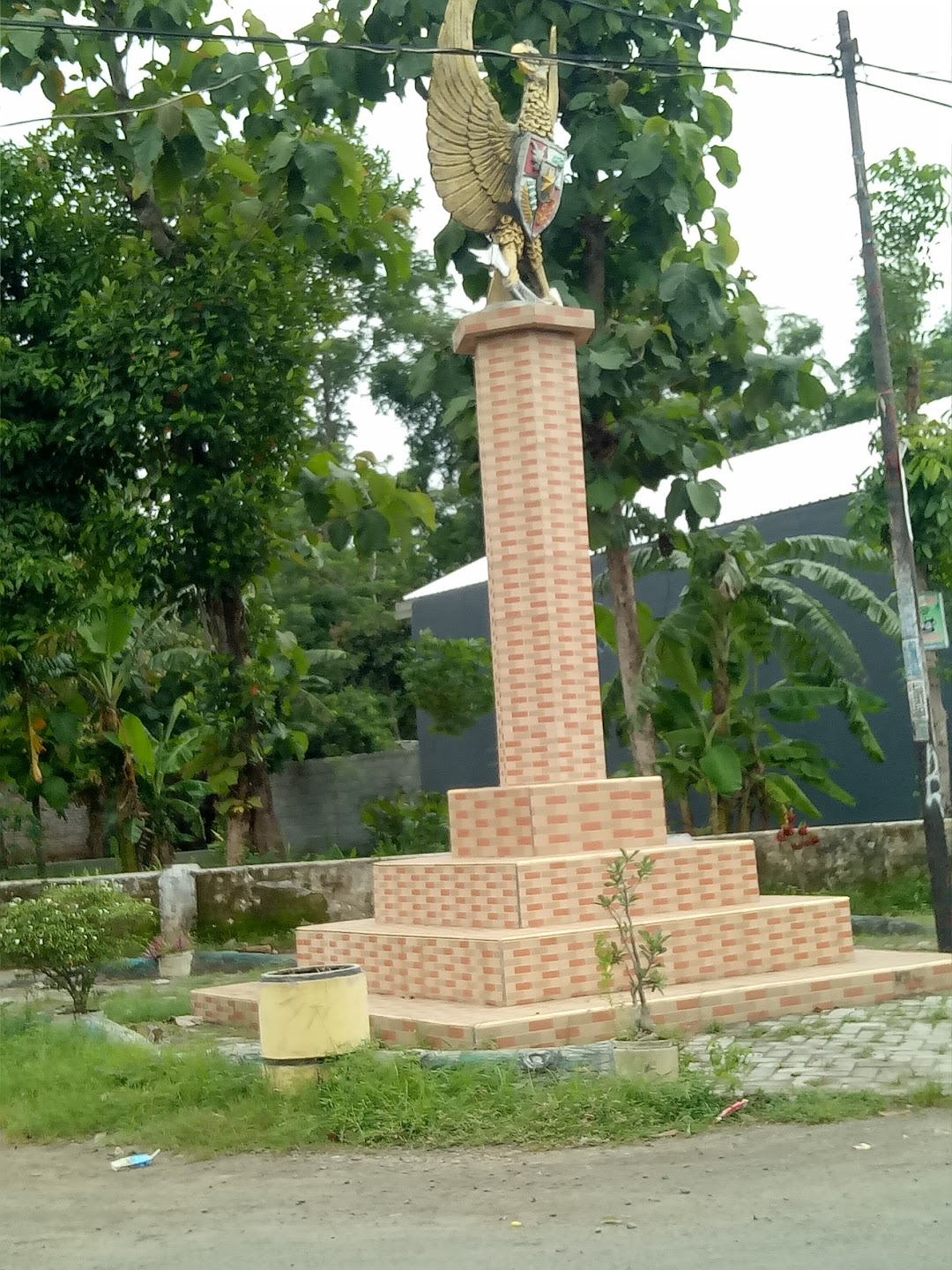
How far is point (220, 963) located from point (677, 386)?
25.2 feet

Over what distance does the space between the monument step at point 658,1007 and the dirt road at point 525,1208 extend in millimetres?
1673

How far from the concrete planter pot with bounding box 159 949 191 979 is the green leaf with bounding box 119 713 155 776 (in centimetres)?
285

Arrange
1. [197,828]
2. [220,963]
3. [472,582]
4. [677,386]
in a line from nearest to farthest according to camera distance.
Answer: [220,963] → [677,386] → [197,828] → [472,582]

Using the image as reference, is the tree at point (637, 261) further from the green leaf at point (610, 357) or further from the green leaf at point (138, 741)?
the green leaf at point (138, 741)

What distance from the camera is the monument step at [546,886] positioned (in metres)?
9.12

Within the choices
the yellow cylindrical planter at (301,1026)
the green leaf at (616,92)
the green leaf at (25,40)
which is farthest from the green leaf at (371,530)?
the yellow cylindrical planter at (301,1026)

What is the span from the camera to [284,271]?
16.4 metres

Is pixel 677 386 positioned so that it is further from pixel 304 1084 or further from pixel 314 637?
pixel 314 637

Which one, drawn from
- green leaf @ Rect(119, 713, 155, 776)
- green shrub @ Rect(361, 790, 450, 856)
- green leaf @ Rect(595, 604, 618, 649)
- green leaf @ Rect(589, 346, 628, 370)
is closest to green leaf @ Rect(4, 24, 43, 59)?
green leaf @ Rect(589, 346, 628, 370)

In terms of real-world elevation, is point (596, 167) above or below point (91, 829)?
above

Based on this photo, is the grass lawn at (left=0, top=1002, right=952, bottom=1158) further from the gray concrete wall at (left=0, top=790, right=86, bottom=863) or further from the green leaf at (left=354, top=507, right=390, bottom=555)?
the gray concrete wall at (left=0, top=790, right=86, bottom=863)

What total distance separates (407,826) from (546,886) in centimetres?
1038

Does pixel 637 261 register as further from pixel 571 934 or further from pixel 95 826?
pixel 95 826

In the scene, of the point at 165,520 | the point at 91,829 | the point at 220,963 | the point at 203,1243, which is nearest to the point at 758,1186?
the point at 203,1243
